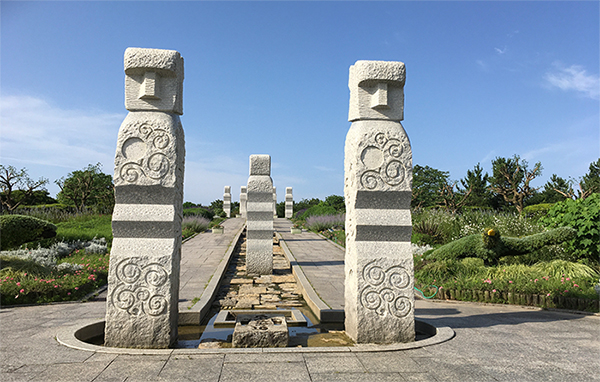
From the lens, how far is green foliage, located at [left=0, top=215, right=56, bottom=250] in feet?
30.8

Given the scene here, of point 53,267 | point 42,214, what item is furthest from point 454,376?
point 42,214

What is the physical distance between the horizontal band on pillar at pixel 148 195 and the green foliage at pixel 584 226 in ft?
32.5

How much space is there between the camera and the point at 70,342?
436 cm

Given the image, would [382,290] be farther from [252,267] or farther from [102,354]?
[252,267]

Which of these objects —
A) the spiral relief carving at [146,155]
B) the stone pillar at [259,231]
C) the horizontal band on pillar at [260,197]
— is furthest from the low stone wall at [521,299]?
the spiral relief carving at [146,155]

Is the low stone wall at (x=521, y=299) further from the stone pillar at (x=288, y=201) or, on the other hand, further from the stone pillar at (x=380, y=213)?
the stone pillar at (x=288, y=201)

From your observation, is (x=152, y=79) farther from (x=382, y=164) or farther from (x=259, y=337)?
(x=259, y=337)

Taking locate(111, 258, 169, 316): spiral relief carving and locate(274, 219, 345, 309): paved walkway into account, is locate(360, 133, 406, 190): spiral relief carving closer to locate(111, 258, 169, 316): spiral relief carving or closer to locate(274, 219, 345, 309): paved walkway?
locate(274, 219, 345, 309): paved walkway

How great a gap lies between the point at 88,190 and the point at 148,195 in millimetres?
26394

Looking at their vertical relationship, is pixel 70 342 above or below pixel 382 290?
below

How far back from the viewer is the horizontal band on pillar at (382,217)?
496cm

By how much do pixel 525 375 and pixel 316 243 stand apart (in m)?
13.5

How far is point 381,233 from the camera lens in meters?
4.99

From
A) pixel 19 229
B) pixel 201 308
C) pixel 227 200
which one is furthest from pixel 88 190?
pixel 201 308
